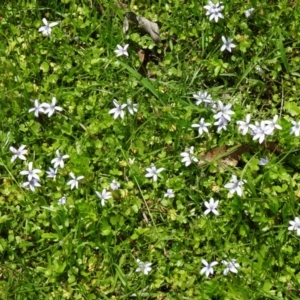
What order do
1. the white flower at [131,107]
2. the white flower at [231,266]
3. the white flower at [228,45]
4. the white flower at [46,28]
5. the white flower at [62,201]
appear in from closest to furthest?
the white flower at [231,266]
the white flower at [62,201]
the white flower at [131,107]
the white flower at [228,45]
the white flower at [46,28]

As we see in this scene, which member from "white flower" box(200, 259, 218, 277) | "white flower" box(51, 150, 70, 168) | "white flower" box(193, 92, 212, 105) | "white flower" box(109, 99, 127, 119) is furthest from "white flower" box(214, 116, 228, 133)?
"white flower" box(51, 150, 70, 168)

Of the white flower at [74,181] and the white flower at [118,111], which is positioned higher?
the white flower at [118,111]

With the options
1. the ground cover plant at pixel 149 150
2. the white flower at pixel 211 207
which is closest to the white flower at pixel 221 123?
the ground cover plant at pixel 149 150

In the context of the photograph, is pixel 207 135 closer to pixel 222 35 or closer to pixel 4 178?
pixel 222 35

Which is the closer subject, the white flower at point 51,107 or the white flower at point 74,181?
the white flower at point 74,181

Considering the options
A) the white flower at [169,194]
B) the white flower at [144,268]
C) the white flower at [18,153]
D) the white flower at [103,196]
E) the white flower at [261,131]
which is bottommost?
the white flower at [144,268]

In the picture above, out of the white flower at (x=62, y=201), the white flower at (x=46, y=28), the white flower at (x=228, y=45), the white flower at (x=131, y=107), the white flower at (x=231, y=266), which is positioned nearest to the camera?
the white flower at (x=231, y=266)

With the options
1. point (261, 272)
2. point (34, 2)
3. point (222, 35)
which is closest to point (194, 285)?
point (261, 272)

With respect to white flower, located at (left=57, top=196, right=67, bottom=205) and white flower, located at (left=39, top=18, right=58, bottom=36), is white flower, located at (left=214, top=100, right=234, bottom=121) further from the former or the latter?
white flower, located at (left=39, top=18, right=58, bottom=36)

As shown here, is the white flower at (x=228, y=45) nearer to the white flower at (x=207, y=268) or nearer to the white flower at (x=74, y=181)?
the white flower at (x=74, y=181)
